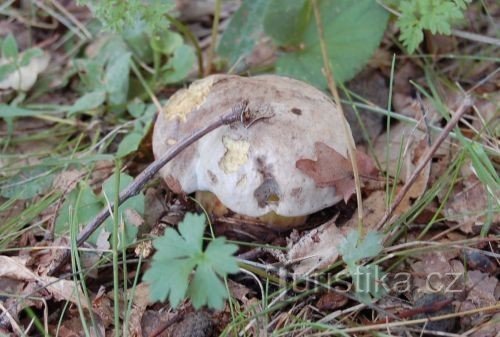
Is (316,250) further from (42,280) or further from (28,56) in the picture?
(28,56)

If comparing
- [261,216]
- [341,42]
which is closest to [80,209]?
[261,216]

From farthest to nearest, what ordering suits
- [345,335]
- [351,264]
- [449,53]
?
1. [449,53]
2. [351,264]
3. [345,335]

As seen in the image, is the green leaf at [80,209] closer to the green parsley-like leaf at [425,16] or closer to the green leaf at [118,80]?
the green leaf at [118,80]

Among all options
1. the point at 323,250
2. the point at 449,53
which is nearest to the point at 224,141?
the point at 323,250

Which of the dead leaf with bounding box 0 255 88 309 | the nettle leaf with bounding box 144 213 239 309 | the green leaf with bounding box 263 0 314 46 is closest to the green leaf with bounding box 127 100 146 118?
the green leaf with bounding box 263 0 314 46

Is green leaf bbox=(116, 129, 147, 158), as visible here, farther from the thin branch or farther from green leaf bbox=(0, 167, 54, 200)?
the thin branch

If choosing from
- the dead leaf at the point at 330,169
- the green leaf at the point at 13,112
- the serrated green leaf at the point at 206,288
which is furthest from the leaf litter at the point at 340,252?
the green leaf at the point at 13,112

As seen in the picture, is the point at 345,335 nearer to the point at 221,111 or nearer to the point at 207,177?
the point at 207,177
